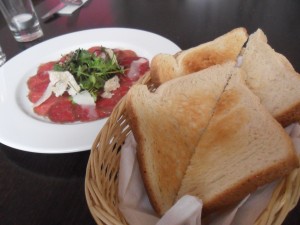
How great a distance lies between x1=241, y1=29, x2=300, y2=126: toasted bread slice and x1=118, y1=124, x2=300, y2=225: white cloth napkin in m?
0.04

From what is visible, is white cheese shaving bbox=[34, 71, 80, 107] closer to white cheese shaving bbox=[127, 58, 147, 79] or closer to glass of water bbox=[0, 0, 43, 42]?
white cheese shaving bbox=[127, 58, 147, 79]

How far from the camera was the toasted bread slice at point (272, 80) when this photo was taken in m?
0.71

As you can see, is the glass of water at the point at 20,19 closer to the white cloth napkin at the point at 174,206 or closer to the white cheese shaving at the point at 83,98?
the white cheese shaving at the point at 83,98

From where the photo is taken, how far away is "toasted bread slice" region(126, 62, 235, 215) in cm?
69

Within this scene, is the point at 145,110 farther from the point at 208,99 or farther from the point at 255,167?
the point at 255,167

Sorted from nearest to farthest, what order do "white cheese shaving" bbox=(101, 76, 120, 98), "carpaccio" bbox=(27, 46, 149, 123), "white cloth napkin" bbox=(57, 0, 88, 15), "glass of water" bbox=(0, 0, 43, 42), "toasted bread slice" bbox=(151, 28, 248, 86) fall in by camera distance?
1. "toasted bread slice" bbox=(151, 28, 248, 86)
2. "carpaccio" bbox=(27, 46, 149, 123)
3. "white cheese shaving" bbox=(101, 76, 120, 98)
4. "glass of water" bbox=(0, 0, 43, 42)
5. "white cloth napkin" bbox=(57, 0, 88, 15)

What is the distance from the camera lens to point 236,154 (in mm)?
660

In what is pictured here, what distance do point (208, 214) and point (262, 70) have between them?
0.39 metres

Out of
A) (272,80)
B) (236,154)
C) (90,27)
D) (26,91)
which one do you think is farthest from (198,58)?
(90,27)

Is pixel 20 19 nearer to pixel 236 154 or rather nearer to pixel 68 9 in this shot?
pixel 68 9

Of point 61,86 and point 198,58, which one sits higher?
point 198,58

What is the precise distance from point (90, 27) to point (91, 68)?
1.46ft

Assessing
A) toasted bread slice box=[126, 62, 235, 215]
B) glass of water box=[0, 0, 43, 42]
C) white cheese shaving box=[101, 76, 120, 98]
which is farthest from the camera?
glass of water box=[0, 0, 43, 42]

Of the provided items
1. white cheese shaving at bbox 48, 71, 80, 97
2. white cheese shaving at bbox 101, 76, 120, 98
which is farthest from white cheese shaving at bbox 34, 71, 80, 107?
white cheese shaving at bbox 101, 76, 120, 98
